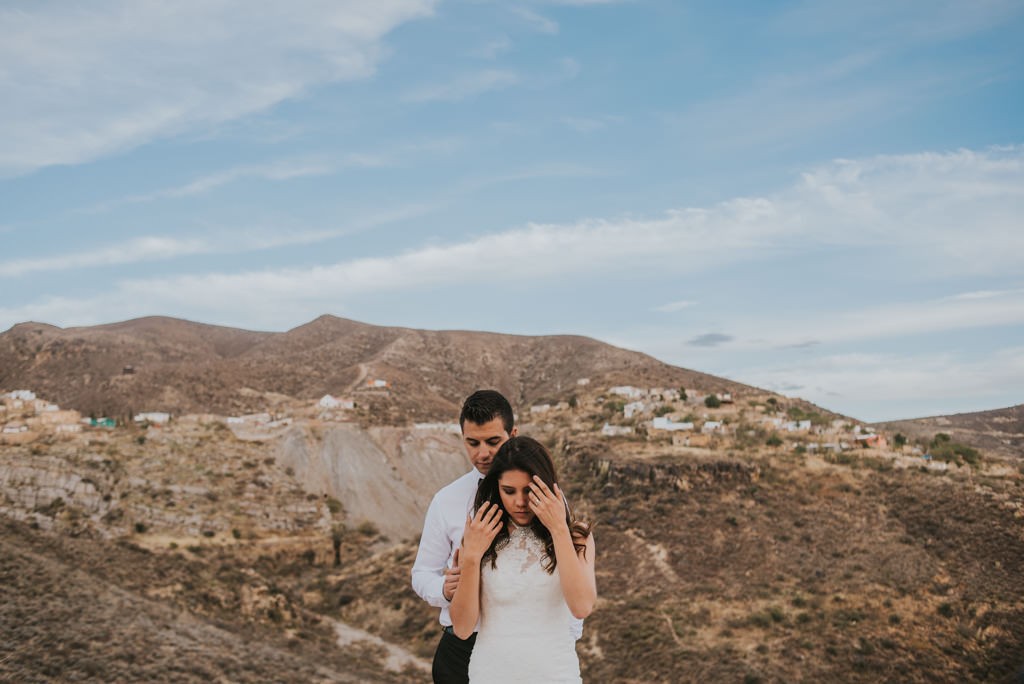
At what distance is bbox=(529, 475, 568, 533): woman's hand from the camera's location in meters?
3.14

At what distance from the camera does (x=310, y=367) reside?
310ft

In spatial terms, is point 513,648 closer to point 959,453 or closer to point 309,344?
point 959,453

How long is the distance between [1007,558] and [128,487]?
131 ft

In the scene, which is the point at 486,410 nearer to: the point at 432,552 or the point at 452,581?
the point at 432,552

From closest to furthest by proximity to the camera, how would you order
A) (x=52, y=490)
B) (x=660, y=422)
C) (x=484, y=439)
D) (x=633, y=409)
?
(x=484, y=439) < (x=52, y=490) < (x=660, y=422) < (x=633, y=409)

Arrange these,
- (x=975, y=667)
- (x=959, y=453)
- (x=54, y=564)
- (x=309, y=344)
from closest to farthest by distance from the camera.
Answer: (x=975, y=667) < (x=54, y=564) < (x=959, y=453) < (x=309, y=344)

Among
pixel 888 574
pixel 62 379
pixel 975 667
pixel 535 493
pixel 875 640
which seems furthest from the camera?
pixel 62 379

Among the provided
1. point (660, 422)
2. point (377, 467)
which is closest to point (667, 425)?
point (660, 422)

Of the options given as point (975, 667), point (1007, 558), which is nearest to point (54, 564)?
point (975, 667)

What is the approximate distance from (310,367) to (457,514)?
308 feet

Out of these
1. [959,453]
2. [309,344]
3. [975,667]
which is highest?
[309,344]

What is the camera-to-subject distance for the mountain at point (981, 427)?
65625 mm

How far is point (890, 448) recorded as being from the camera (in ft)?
126

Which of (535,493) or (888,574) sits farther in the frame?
(888,574)
